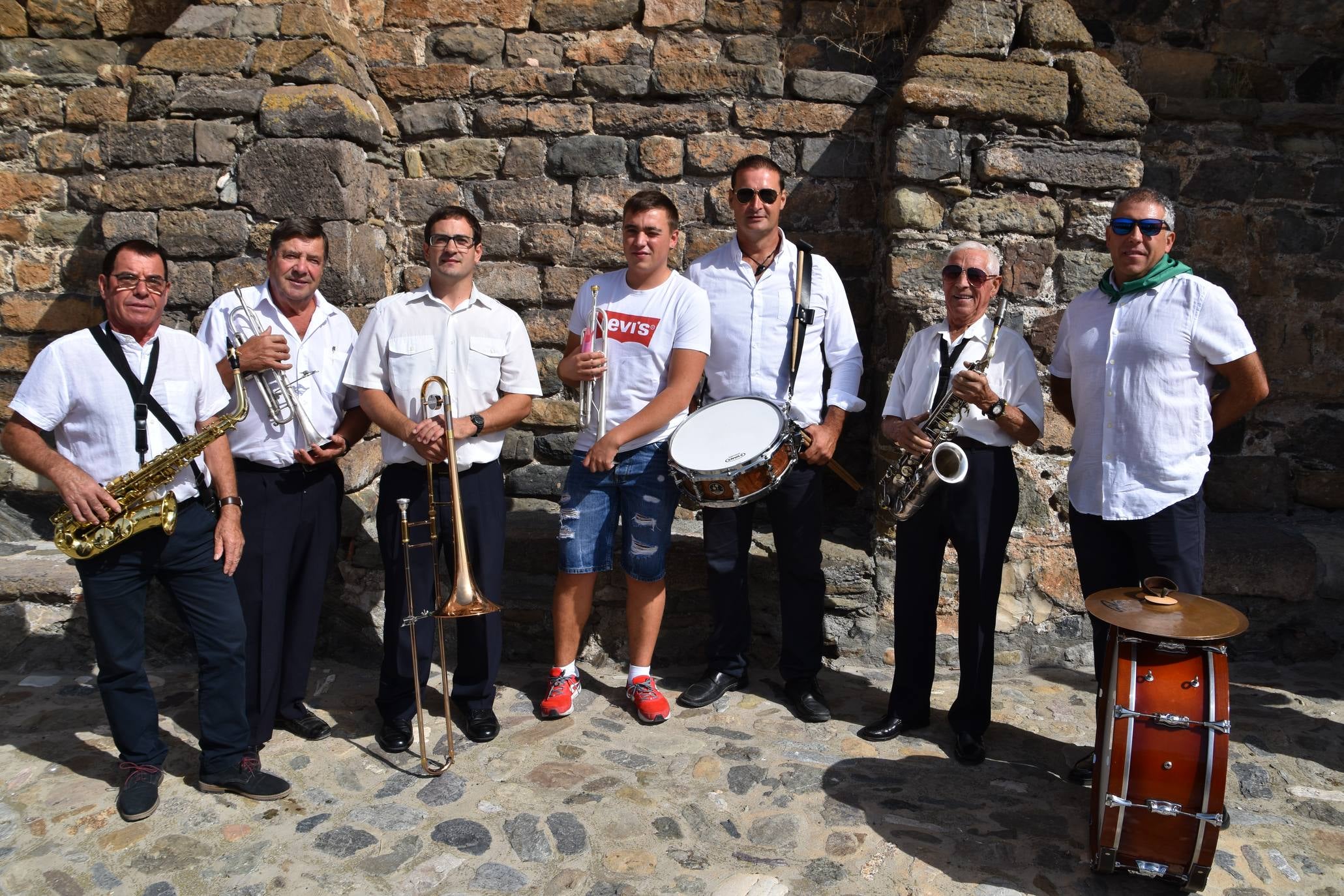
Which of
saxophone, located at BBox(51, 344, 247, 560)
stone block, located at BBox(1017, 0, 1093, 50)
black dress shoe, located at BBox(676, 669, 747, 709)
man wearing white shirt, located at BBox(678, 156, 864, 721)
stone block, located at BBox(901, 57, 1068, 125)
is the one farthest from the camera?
stone block, located at BBox(1017, 0, 1093, 50)

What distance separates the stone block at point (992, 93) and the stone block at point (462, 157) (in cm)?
220

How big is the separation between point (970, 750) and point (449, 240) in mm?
2753

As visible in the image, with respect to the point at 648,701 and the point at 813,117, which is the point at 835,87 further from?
the point at 648,701

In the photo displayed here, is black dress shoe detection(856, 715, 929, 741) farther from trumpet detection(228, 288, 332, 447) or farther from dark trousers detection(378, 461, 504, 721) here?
trumpet detection(228, 288, 332, 447)

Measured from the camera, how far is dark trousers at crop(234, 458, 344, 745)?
361 centimetres

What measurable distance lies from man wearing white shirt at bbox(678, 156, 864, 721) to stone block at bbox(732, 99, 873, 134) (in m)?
1.27

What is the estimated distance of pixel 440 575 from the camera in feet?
12.2

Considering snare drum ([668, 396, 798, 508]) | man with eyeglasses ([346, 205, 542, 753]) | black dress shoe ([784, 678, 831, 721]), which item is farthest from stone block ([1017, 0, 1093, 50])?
black dress shoe ([784, 678, 831, 721])

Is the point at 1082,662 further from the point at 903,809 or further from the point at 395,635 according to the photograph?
the point at 395,635

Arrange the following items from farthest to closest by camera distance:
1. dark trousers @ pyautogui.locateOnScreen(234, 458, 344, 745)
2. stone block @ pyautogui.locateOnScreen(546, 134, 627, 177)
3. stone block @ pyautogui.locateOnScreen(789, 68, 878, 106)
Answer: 1. stone block @ pyautogui.locateOnScreen(546, 134, 627, 177)
2. stone block @ pyautogui.locateOnScreen(789, 68, 878, 106)
3. dark trousers @ pyautogui.locateOnScreen(234, 458, 344, 745)

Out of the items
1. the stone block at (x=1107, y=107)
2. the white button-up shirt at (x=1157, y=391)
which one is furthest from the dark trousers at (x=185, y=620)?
the stone block at (x=1107, y=107)

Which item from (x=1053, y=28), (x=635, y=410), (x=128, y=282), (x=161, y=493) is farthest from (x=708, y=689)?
(x=1053, y=28)

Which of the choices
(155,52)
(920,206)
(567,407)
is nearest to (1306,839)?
(920,206)

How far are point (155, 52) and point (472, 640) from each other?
3309 mm
